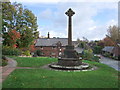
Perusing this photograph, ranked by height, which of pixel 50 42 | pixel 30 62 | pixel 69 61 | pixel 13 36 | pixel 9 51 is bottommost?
pixel 30 62

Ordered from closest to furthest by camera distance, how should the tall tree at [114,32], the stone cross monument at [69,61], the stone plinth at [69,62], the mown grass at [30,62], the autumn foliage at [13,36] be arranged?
1. the stone cross monument at [69,61]
2. the stone plinth at [69,62]
3. the mown grass at [30,62]
4. the autumn foliage at [13,36]
5. the tall tree at [114,32]

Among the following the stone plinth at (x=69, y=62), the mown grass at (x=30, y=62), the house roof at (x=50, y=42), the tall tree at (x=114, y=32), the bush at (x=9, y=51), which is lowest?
the mown grass at (x=30, y=62)

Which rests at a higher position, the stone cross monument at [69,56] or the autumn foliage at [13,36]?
the autumn foliage at [13,36]

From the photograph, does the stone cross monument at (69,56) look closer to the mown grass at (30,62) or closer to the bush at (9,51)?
the mown grass at (30,62)

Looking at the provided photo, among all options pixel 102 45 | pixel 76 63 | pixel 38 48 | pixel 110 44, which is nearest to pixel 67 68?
pixel 76 63

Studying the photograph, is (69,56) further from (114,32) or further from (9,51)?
(114,32)

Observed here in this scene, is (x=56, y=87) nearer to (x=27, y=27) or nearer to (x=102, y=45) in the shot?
(x=27, y=27)

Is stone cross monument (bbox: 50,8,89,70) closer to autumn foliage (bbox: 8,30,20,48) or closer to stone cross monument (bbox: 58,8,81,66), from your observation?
stone cross monument (bbox: 58,8,81,66)

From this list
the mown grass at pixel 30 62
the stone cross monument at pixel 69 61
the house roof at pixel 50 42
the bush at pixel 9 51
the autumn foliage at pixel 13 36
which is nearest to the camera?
the stone cross monument at pixel 69 61

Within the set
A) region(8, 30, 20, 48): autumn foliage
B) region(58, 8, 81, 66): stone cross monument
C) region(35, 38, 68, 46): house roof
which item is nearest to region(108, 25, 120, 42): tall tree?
region(35, 38, 68, 46): house roof

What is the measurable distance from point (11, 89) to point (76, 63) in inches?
355

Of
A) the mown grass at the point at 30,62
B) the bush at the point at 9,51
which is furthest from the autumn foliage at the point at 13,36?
the mown grass at the point at 30,62

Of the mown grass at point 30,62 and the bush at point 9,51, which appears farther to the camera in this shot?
the bush at point 9,51

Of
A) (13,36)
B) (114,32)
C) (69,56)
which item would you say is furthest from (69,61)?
(114,32)
